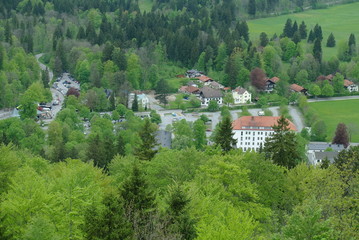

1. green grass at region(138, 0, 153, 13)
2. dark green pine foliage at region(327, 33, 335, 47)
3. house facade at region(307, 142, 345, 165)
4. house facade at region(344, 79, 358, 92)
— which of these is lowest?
house facade at region(344, 79, 358, 92)

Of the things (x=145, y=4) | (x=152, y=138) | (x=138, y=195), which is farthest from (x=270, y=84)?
(x=138, y=195)

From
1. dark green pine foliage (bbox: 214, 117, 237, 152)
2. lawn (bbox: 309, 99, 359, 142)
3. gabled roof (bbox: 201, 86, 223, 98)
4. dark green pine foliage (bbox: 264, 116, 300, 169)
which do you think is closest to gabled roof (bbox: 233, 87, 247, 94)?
gabled roof (bbox: 201, 86, 223, 98)

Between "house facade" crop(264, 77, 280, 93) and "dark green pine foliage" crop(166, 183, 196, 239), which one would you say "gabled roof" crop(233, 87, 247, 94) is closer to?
"house facade" crop(264, 77, 280, 93)

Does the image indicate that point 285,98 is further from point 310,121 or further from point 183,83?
point 183,83

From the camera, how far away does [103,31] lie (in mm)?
114438

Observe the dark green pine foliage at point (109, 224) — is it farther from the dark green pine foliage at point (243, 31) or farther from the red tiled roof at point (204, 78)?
the dark green pine foliage at point (243, 31)

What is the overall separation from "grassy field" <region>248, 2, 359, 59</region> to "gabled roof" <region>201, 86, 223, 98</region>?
1317 inches

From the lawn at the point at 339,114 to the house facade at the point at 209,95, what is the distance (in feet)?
48.3

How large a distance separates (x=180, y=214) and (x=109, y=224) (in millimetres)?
3593

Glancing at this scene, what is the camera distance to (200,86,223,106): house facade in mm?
93938

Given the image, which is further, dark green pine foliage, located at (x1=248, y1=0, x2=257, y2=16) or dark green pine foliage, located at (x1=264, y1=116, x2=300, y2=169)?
dark green pine foliage, located at (x1=248, y1=0, x2=257, y2=16)

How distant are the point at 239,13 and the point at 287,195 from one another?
11970 centimetres

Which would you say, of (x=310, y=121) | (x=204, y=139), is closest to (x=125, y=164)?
(x=204, y=139)

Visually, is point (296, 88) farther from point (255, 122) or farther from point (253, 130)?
point (253, 130)
